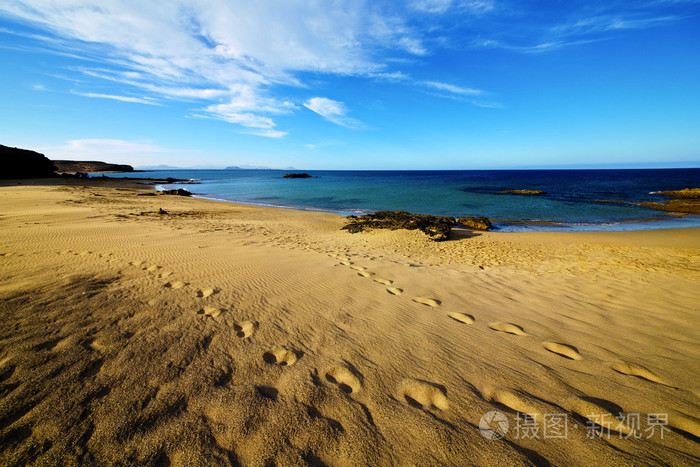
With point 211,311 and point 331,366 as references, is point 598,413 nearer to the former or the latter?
point 331,366

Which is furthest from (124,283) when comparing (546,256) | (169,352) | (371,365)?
(546,256)

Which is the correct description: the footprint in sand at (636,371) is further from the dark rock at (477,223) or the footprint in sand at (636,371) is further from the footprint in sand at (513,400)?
the dark rock at (477,223)

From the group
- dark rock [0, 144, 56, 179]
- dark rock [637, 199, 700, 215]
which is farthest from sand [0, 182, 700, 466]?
dark rock [0, 144, 56, 179]

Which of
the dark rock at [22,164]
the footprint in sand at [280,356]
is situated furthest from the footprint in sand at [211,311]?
the dark rock at [22,164]

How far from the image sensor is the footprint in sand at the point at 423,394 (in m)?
2.04

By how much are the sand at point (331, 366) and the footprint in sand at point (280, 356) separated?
0.02 metres

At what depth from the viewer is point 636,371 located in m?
2.56

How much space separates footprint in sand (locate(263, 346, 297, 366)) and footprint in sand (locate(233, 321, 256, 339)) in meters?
0.41

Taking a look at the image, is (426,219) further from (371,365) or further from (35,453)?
(35,453)

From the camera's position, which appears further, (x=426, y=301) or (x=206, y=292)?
(x=426, y=301)

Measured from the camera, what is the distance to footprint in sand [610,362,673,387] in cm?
247

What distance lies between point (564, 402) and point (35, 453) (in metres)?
3.62

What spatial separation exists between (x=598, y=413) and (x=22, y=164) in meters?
58.3

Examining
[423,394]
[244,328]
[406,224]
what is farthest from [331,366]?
[406,224]
